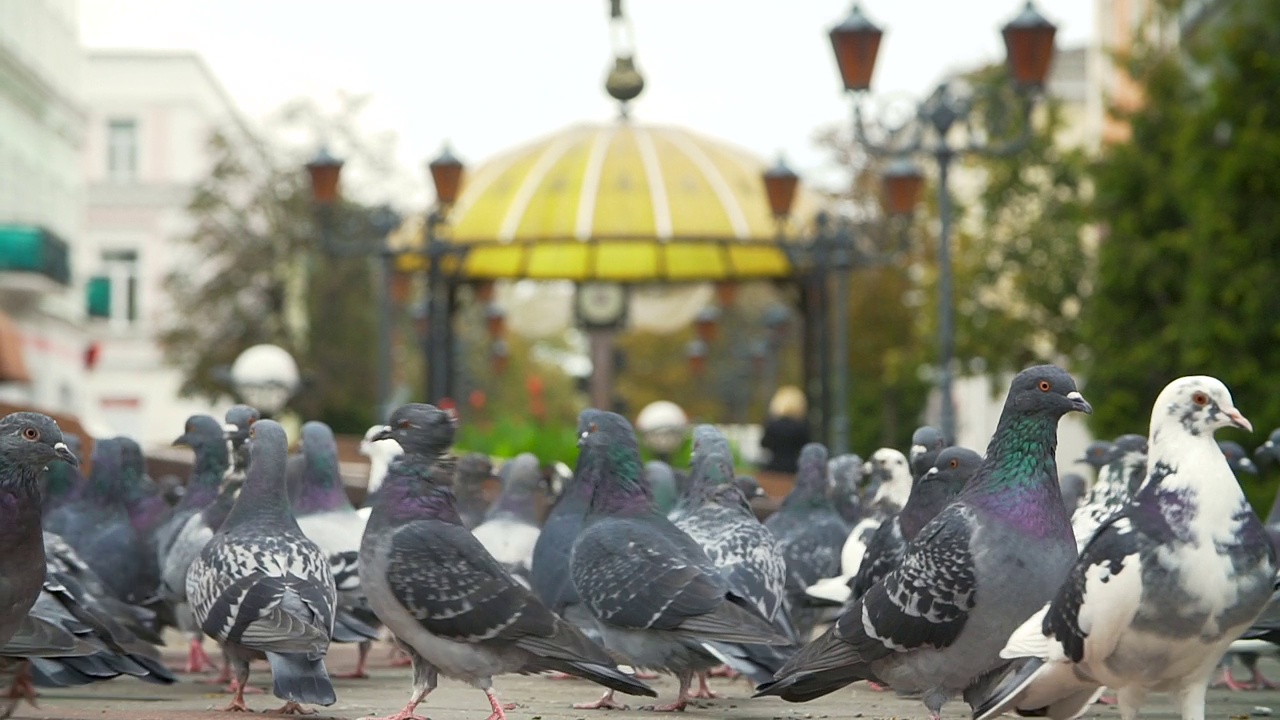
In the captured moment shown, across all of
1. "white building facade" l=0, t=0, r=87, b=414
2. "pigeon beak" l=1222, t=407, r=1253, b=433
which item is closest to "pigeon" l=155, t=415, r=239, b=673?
"pigeon beak" l=1222, t=407, r=1253, b=433

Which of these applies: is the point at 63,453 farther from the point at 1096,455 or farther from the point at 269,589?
the point at 1096,455

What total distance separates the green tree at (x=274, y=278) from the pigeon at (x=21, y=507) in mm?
43894

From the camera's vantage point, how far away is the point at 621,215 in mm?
26156

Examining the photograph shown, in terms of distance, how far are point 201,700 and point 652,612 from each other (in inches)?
75.4

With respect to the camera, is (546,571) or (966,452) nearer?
(966,452)

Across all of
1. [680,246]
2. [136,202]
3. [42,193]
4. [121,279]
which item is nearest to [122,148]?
[136,202]

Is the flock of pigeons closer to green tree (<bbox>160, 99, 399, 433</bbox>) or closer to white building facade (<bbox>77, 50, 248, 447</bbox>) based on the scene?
green tree (<bbox>160, 99, 399, 433</bbox>)

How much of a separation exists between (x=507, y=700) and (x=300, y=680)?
1.51 m

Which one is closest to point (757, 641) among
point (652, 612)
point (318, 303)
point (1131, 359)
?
Answer: point (652, 612)

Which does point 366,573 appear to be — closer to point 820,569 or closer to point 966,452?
point 966,452

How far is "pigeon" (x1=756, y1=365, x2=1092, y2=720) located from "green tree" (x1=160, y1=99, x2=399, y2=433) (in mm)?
44401

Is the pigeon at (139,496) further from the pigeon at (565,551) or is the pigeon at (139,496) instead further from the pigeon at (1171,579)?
the pigeon at (1171,579)

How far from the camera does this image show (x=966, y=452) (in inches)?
360

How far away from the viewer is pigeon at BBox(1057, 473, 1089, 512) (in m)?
11.2
